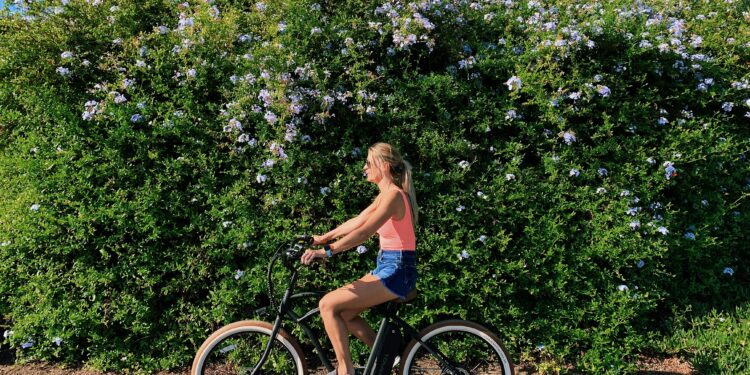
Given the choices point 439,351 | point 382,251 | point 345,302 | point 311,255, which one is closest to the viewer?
point 311,255

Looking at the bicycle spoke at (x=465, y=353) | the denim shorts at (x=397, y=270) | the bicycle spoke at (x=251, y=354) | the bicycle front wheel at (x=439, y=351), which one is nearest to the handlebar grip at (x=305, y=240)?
the denim shorts at (x=397, y=270)

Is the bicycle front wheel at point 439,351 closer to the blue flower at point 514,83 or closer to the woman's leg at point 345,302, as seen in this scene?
the woman's leg at point 345,302

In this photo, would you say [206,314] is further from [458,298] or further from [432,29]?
[432,29]

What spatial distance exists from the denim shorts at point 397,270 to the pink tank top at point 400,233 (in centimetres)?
3

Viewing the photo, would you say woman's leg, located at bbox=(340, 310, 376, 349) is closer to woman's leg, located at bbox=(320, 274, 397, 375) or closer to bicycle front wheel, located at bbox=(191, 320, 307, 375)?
woman's leg, located at bbox=(320, 274, 397, 375)

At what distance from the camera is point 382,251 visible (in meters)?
3.18

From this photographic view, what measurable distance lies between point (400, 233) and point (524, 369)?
5.85ft

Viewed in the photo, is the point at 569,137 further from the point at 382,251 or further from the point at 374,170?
the point at 382,251

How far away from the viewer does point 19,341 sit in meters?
4.31

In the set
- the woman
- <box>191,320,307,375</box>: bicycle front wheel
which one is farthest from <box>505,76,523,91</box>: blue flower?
<box>191,320,307,375</box>: bicycle front wheel

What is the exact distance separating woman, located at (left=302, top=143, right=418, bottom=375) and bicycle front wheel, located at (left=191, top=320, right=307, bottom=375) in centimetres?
32

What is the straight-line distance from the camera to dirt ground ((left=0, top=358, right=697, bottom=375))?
161 inches

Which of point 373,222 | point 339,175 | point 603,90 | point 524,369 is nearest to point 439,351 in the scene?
point 373,222

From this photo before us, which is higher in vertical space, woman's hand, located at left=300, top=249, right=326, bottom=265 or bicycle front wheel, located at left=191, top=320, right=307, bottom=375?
woman's hand, located at left=300, top=249, right=326, bottom=265
